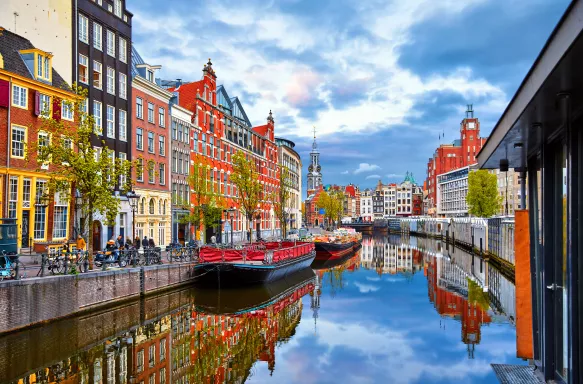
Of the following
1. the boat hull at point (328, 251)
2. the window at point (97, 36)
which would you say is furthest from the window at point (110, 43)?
the boat hull at point (328, 251)

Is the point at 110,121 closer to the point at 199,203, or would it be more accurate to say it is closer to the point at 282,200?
the point at 199,203

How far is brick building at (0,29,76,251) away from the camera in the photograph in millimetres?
29578

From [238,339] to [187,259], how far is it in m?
15.4

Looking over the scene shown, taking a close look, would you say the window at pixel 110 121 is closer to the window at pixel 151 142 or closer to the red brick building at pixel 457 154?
the window at pixel 151 142

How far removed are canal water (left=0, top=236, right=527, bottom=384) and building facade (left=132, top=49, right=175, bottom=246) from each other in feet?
53.6

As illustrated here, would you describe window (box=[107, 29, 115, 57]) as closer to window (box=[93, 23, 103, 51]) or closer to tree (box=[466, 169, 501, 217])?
window (box=[93, 23, 103, 51])

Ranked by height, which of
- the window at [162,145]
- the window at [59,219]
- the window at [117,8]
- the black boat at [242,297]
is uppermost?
the window at [117,8]

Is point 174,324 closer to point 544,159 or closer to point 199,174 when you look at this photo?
point 544,159

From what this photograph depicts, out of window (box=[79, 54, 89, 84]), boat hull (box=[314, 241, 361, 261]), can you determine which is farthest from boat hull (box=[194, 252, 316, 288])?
boat hull (box=[314, 241, 361, 261])

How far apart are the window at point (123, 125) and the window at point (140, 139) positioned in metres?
2.34

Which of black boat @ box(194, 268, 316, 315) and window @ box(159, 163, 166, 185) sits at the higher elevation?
window @ box(159, 163, 166, 185)

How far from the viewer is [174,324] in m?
22.6

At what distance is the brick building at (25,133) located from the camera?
1164 inches

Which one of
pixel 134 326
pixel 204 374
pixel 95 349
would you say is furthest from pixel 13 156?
pixel 204 374
